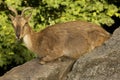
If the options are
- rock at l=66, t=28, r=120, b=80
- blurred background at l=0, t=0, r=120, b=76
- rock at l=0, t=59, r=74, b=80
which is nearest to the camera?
rock at l=66, t=28, r=120, b=80

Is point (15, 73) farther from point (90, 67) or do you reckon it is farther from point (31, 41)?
point (90, 67)

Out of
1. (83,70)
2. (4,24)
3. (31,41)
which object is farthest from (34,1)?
(83,70)

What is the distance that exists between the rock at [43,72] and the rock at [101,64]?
416 mm

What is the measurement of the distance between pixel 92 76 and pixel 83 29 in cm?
122

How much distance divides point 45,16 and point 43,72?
5.39 metres

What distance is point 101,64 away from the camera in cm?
725

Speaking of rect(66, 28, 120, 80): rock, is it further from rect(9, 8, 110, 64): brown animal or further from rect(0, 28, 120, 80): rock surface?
rect(9, 8, 110, 64): brown animal

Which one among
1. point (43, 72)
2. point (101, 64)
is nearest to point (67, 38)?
point (43, 72)

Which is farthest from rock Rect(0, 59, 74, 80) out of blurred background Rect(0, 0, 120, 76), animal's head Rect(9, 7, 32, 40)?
blurred background Rect(0, 0, 120, 76)

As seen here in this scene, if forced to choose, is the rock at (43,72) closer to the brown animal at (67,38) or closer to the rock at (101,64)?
the brown animal at (67,38)

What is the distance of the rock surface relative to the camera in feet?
23.5

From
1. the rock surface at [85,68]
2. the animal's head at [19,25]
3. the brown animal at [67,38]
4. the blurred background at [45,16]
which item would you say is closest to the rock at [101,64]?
the rock surface at [85,68]

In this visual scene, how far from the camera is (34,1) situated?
44.6ft

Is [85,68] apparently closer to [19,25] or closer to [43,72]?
[43,72]
